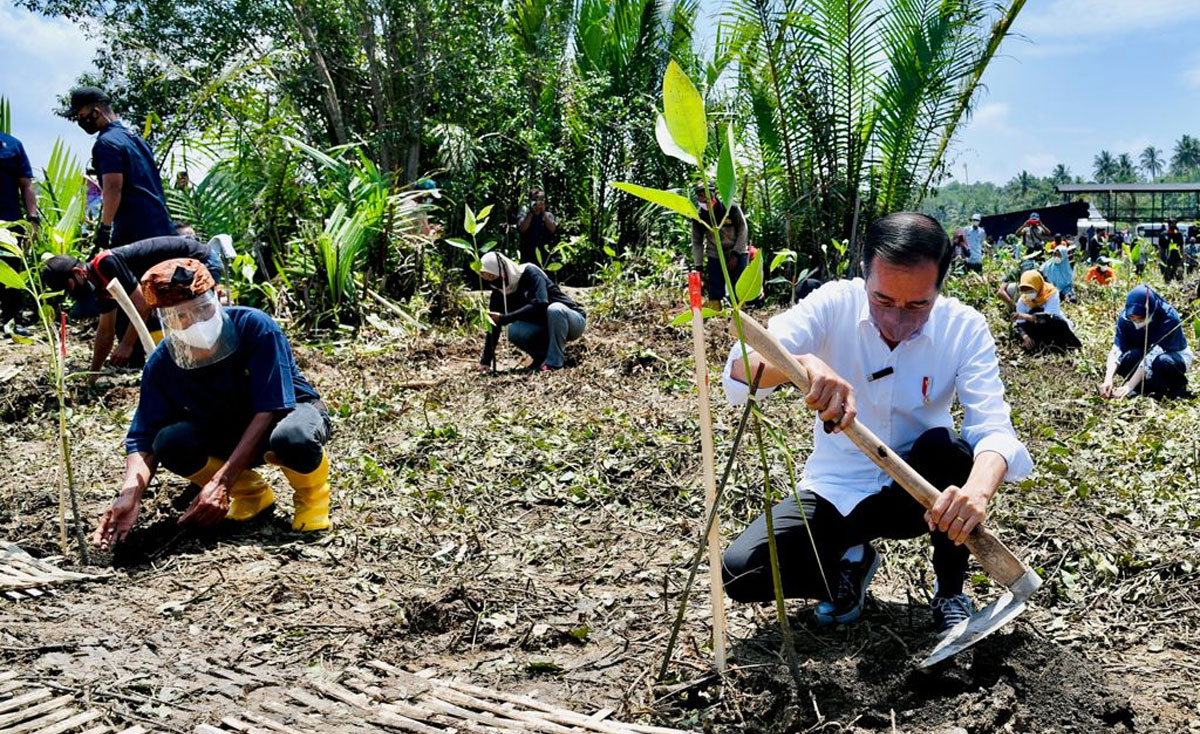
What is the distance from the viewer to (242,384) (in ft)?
11.2

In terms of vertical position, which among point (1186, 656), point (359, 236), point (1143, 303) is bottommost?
point (1186, 656)

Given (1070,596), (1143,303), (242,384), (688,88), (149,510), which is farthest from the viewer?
(1143,303)

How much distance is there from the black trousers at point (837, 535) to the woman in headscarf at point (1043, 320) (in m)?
5.66

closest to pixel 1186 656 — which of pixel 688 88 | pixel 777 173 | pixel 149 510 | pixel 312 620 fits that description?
pixel 688 88

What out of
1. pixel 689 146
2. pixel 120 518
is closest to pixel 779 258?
pixel 120 518

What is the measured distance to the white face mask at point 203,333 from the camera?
322cm

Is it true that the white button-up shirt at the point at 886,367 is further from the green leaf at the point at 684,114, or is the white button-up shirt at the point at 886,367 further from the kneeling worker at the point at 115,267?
the kneeling worker at the point at 115,267

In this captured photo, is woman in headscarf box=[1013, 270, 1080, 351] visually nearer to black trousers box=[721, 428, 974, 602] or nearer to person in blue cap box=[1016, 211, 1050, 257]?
black trousers box=[721, 428, 974, 602]

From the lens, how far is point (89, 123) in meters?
5.22

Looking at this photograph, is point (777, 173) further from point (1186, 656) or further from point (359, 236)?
point (1186, 656)

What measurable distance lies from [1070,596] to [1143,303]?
12.9 feet

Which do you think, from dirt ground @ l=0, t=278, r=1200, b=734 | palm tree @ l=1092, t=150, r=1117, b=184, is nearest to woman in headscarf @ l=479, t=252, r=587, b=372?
dirt ground @ l=0, t=278, r=1200, b=734

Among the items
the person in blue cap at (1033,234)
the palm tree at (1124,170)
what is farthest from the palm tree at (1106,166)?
the person in blue cap at (1033,234)

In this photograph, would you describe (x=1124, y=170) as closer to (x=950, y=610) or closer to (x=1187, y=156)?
(x=1187, y=156)
